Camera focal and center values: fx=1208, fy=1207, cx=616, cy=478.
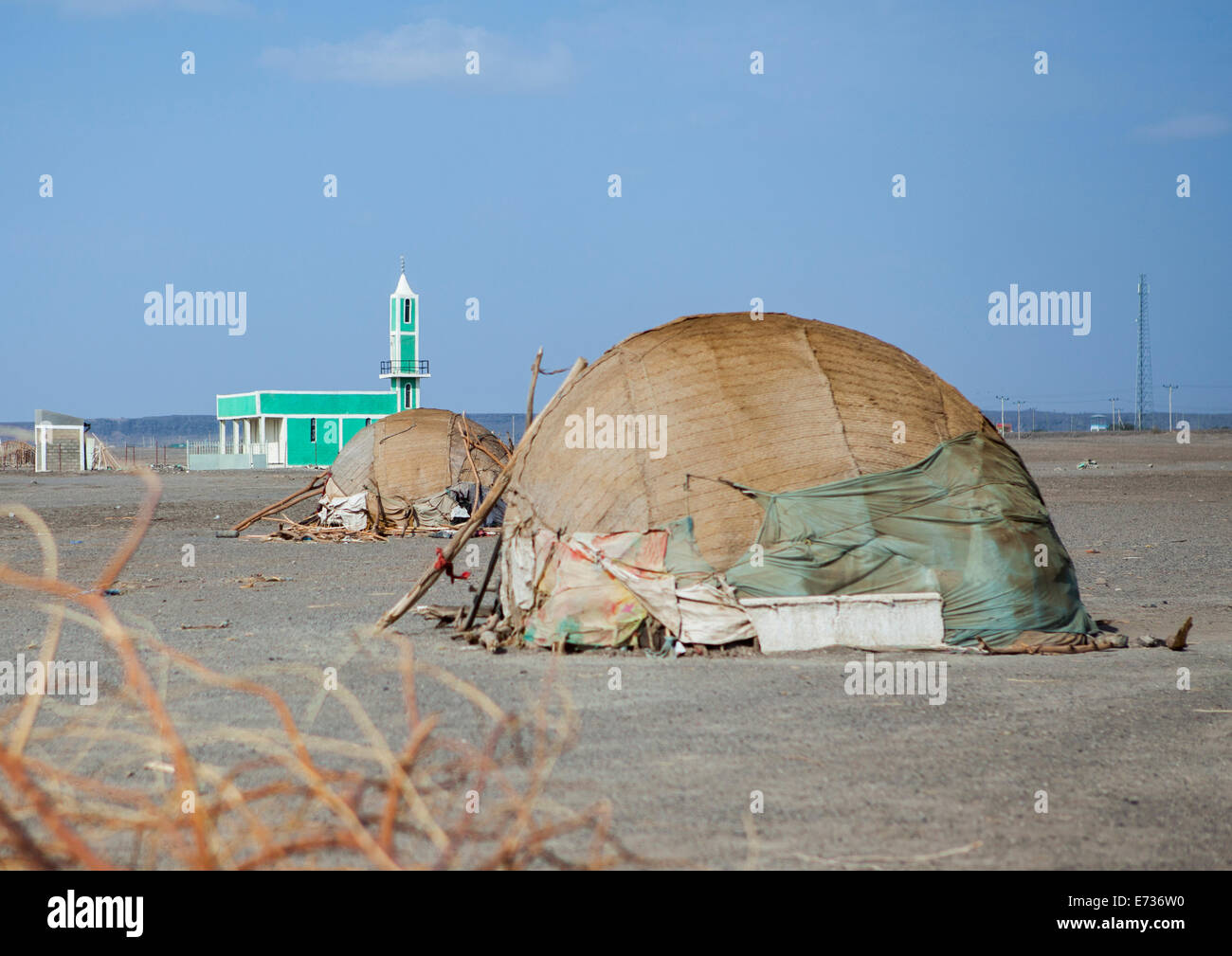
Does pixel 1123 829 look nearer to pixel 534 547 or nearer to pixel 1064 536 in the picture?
pixel 534 547

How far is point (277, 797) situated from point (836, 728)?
11.1 feet

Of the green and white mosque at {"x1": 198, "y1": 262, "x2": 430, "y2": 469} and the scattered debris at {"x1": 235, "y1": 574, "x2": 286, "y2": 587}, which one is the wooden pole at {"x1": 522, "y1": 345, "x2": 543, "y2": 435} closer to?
the scattered debris at {"x1": 235, "y1": 574, "x2": 286, "y2": 587}

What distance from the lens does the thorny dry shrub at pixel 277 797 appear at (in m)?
4.26

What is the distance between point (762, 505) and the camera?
1018 centimetres

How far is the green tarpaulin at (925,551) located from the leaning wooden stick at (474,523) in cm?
232

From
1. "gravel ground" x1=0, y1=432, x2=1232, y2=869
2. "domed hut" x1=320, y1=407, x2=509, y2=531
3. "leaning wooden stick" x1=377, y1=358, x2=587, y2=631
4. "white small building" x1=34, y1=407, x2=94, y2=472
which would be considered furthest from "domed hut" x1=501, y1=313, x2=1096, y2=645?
"white small building" x1=34, y1=407, x2=94, y2=472

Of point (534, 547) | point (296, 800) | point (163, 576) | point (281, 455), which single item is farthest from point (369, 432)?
point (281, 455)

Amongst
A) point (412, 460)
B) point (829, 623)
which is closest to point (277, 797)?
point (829, 623)

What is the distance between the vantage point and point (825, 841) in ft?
17.1

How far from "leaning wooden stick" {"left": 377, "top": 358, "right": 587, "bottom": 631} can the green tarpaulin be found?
7.61ft

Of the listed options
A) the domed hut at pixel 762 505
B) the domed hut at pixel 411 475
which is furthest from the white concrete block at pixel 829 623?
the domed hut at pixel 411 475

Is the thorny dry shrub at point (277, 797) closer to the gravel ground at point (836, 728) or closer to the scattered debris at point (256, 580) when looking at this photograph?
the gravel ground at point (836, 728)
